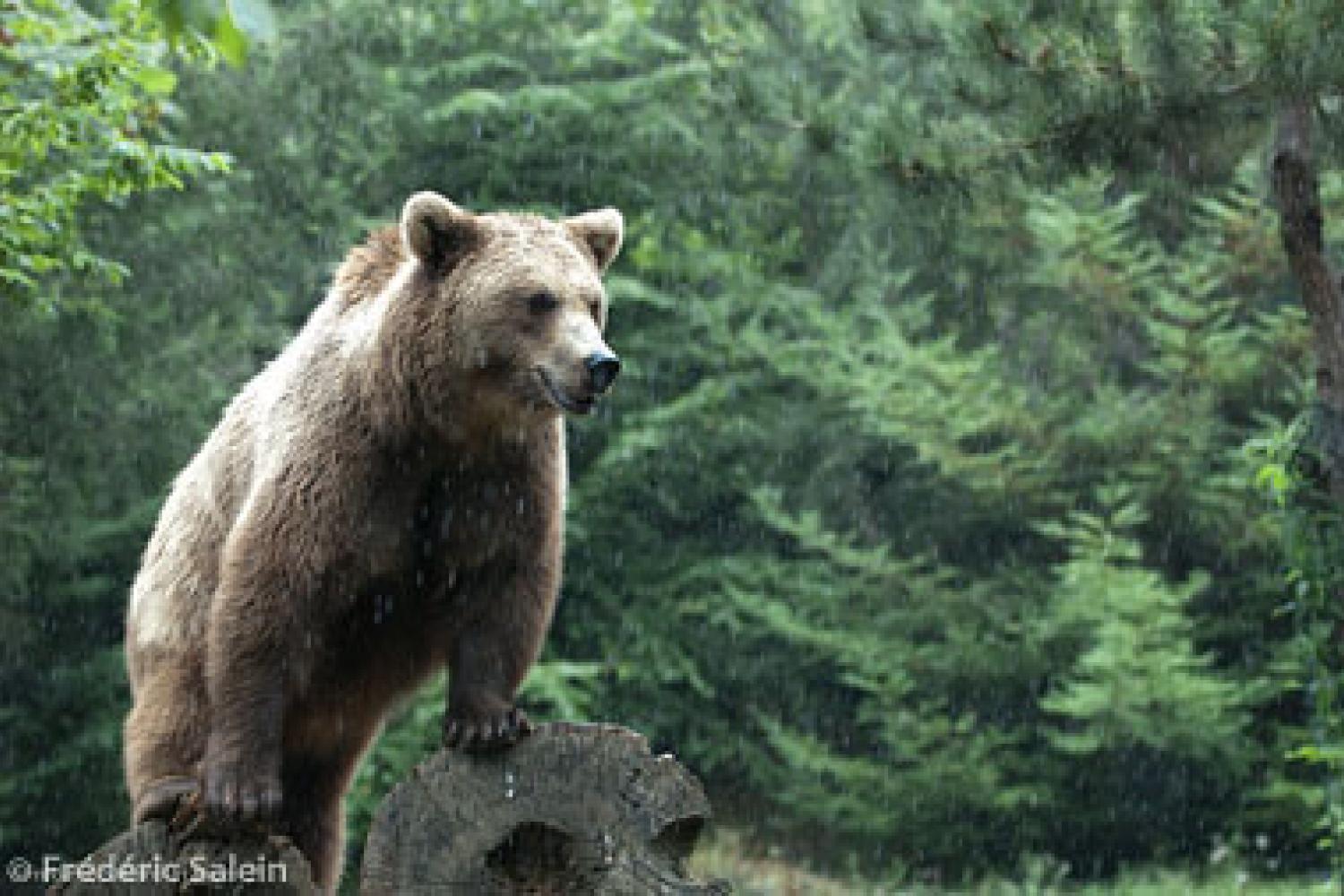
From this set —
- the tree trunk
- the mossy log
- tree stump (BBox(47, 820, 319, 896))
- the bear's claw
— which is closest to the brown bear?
the bear's claw

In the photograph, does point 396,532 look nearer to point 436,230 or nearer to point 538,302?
point 538,302

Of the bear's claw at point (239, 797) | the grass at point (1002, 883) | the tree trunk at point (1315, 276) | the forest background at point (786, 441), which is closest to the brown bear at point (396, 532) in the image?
the bear's claw at point (239, 797)

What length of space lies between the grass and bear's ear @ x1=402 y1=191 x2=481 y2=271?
859 cm

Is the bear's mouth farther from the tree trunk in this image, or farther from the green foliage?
the tree trunk

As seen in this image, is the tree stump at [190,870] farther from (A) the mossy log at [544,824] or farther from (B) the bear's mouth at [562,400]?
(B) the bear's mouth at [562,400]

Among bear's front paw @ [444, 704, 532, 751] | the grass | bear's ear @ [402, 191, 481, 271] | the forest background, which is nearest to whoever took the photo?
bear's front paw @ [444, 704, 532, 751]

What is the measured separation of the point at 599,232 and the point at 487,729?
140cm

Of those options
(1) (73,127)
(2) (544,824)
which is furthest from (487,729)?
(1) (73,127)

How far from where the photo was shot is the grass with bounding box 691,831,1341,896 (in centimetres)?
1263

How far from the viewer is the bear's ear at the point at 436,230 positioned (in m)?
Answer: 4.41

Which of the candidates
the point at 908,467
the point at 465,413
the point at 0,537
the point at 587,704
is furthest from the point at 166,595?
the point at 908,467

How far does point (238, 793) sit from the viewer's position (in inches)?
159

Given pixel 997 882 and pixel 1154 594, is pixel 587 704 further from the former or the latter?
pixel 1154 594

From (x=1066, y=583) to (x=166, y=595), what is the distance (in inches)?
392
